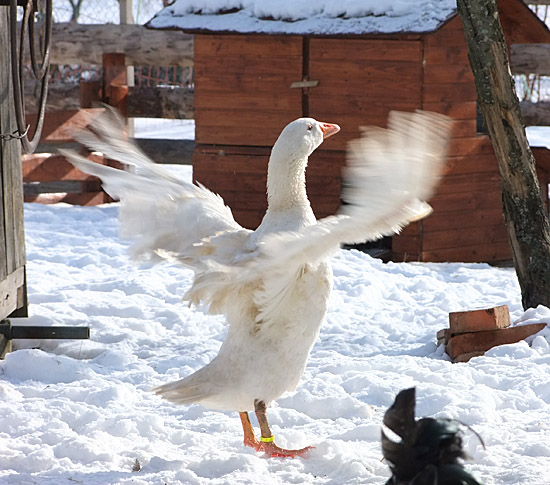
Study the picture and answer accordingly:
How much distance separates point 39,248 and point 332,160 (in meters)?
3.32

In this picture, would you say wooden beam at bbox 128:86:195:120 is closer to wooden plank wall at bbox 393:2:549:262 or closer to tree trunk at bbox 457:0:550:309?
wooden plank wall at bbox 393:2:549:262

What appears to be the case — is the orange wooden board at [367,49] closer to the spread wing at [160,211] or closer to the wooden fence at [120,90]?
the wooden fence at [120,90]

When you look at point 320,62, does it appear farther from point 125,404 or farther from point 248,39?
point 125,404

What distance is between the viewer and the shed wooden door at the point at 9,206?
571cm

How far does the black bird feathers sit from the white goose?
2.72 ft

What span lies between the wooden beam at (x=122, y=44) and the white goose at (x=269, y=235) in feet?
24.4

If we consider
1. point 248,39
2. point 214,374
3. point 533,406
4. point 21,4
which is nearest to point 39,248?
point 248,39

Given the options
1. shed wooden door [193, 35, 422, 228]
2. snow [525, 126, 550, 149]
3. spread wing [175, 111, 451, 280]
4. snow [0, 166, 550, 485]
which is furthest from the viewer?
Answer: snow [525, 126, 550, 149]

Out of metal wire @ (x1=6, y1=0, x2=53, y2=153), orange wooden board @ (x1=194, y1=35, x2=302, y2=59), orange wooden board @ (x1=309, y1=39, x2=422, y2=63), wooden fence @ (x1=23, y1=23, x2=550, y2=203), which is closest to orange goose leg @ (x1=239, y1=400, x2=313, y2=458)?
metal wire @ (x1=6, y1=0, x2=53, y2=153)

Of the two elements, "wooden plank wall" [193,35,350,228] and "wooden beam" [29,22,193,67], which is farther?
"wooden beam" [29,22,193,67]

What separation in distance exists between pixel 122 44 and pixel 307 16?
377 cm

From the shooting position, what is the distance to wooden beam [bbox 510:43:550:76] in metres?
11.3

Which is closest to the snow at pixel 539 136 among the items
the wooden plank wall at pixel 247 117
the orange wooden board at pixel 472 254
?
the orange wooden board at pixel 472 254

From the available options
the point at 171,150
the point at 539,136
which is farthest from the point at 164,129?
the point at 539,136
